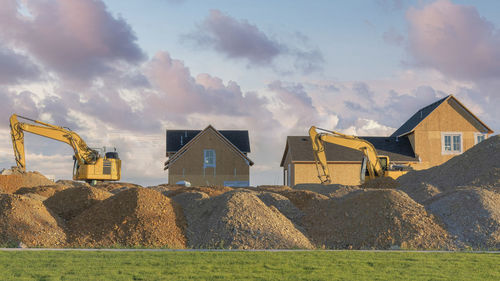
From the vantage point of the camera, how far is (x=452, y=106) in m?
43.4

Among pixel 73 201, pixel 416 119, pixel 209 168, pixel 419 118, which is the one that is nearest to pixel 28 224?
pixel 73 201

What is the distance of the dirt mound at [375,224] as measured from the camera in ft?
52.4

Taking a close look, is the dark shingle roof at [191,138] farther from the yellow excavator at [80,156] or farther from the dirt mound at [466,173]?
the dirt mound at [466,173]

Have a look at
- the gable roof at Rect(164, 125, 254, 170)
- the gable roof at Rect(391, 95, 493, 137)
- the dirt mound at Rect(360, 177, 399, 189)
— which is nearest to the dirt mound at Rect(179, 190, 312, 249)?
the dirt mound at Rect(360, 177, 399, 189)

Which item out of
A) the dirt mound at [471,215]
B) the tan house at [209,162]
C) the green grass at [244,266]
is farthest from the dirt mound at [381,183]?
the green grass at [244,266]

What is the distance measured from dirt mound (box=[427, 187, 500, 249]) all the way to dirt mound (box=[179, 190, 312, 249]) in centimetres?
543

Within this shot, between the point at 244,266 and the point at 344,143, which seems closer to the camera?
the point at 244,266

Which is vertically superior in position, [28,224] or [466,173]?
[466,173]

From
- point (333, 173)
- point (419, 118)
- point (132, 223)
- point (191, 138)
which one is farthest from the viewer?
point (191, 138)

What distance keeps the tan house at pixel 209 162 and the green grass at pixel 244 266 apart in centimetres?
2850

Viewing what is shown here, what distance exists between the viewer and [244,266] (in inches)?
422

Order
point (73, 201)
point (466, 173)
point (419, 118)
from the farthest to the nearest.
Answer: point (419, 118)
point (466, 173)
point (73, 201)

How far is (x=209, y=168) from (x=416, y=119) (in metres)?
19.4

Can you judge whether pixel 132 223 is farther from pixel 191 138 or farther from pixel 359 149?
pixel 191 138
